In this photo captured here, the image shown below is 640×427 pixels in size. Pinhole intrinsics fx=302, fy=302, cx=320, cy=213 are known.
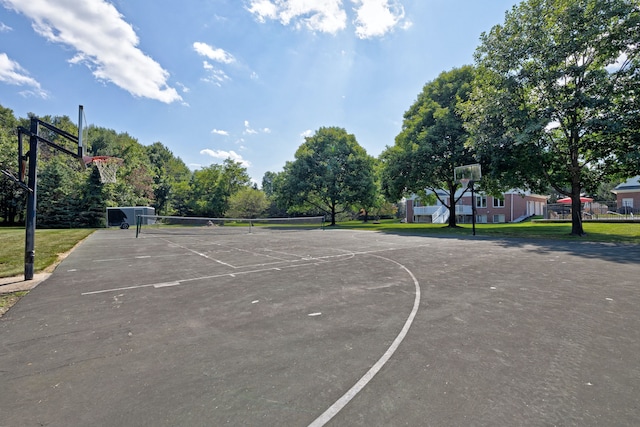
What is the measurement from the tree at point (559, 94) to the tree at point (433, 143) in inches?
174

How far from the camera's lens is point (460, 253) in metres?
12.1

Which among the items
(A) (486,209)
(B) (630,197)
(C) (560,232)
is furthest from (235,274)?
(B) (630,197)

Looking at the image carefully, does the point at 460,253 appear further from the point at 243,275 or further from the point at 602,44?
the point at 602,44

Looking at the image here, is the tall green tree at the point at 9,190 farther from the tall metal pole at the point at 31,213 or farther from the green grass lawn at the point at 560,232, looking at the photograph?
the green grass lawn at the point at 560,232

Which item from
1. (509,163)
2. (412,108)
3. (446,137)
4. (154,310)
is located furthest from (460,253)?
(412,108)

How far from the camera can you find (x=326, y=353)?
11.9 feet

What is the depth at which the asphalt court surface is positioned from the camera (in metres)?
2.56

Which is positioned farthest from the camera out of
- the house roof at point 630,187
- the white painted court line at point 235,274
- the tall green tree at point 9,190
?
the house roof at point 630,187

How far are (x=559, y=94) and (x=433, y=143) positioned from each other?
10.4 m

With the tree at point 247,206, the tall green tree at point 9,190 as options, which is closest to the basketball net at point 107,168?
the tall green tree at point 9,190

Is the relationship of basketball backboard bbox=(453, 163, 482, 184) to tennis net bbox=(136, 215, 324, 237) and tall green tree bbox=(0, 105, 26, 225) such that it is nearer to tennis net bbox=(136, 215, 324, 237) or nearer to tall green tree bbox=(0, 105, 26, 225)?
tennis net bbox=(136, 215, 324, 237)

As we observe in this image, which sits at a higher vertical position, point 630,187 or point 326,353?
point 630,187

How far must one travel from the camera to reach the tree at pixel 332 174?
4181 centimetres

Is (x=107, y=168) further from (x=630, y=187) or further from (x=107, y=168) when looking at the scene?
(x=630, y=187)
